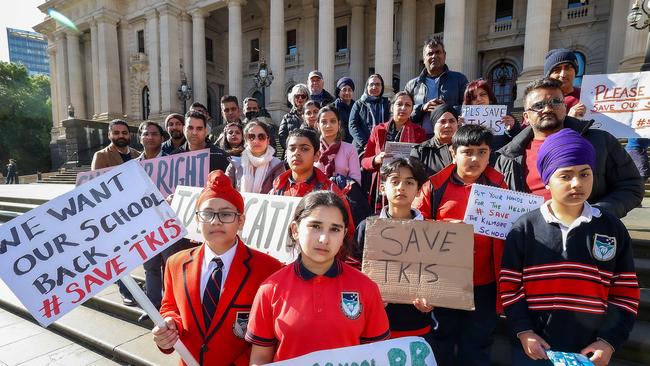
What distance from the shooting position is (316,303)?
5.16 ft

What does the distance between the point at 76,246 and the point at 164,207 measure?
0.43 m

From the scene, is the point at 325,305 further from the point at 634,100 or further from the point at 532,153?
the point at 634,100

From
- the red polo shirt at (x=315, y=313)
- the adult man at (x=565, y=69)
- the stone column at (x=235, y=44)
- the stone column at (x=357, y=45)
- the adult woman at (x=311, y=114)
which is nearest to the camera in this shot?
the red polo shirt at (x=315, y=313)

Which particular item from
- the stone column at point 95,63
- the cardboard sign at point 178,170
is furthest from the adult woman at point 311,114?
the stone column at point 95,63

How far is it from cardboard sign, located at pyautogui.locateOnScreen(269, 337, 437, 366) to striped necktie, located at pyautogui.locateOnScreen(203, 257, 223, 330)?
72 cm

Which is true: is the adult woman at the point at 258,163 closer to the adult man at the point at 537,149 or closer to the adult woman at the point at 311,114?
the adult woman at the point at 311,114

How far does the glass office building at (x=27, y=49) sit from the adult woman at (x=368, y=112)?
140m

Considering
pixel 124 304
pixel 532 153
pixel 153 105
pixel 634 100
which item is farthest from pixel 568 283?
pixel 153 105

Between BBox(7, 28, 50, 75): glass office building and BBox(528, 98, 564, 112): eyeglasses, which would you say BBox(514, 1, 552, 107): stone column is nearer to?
BBox(528, 98, 564, 112): eyeglasses

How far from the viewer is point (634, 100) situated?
11.9 feet

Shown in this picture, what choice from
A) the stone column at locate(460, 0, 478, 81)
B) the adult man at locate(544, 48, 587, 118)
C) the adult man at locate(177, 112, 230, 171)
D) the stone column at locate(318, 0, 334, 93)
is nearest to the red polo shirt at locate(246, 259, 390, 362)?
the adult man at locate(177, 112, 230, 171)

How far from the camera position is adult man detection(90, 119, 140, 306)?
4.14 m

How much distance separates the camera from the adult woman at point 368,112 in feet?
15.9

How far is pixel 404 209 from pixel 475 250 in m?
0.56
